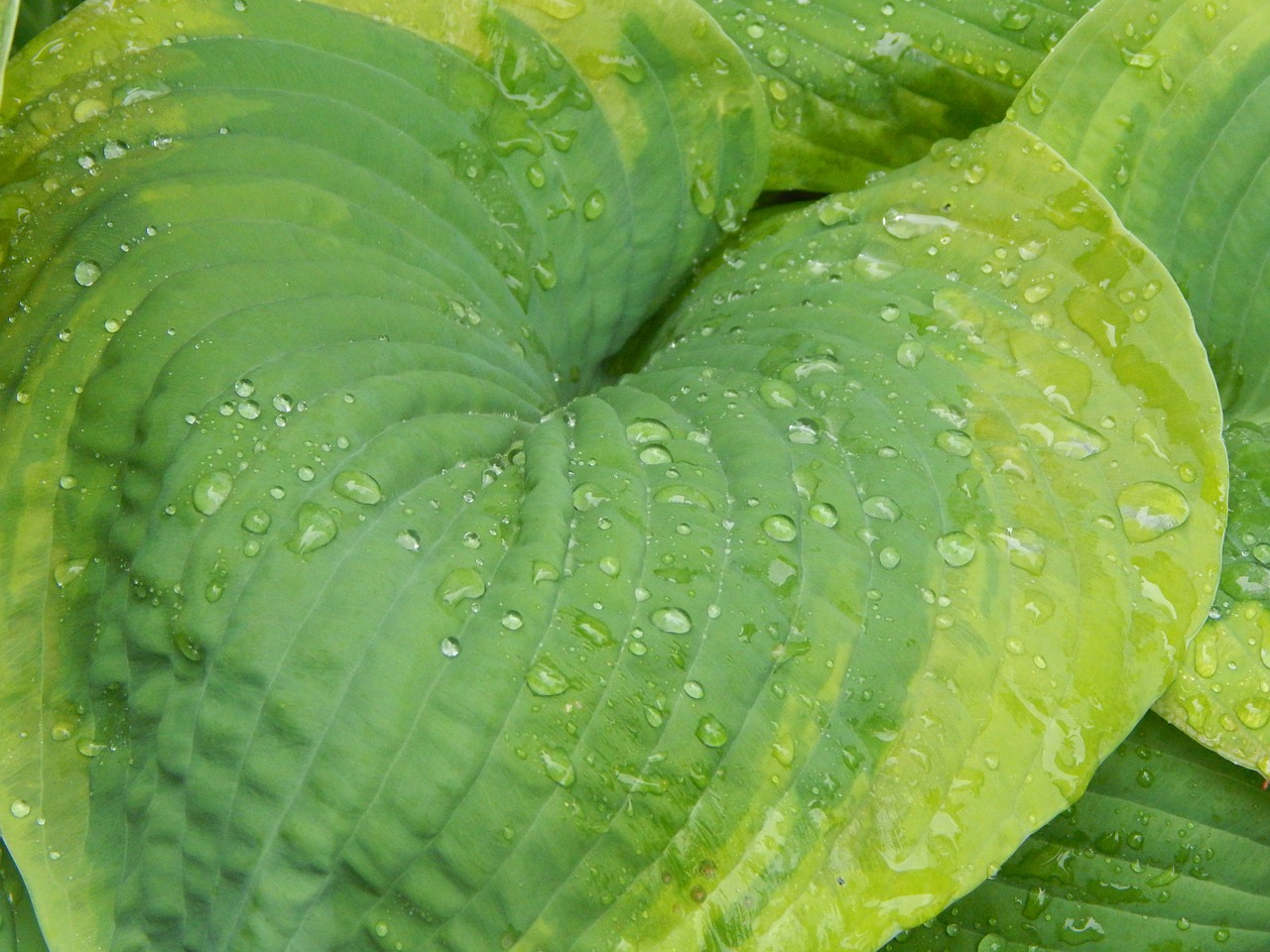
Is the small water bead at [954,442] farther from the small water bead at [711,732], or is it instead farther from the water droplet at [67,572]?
the water droplet at [67,572]

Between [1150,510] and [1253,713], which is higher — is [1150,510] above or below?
above

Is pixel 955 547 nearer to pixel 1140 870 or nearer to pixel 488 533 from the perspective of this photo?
pixel 488 533

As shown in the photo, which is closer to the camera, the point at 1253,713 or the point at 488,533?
the point at 488,533

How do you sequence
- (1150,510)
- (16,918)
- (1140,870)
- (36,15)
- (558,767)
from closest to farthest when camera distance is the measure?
(558,767) < (1150,510) < (16,918) < (1140,870) < (36,15)

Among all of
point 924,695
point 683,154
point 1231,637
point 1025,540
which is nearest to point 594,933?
point 924,695

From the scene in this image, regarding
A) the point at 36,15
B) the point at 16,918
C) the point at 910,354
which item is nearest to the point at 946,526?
the point at 910,354

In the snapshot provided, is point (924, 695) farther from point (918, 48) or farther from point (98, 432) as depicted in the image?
point (918, 48)

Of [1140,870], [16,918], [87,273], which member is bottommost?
[1140,870]

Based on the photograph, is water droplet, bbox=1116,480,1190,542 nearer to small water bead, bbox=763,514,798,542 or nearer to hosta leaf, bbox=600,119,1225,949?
hosta leaf, bbox=600,119,1225,949
